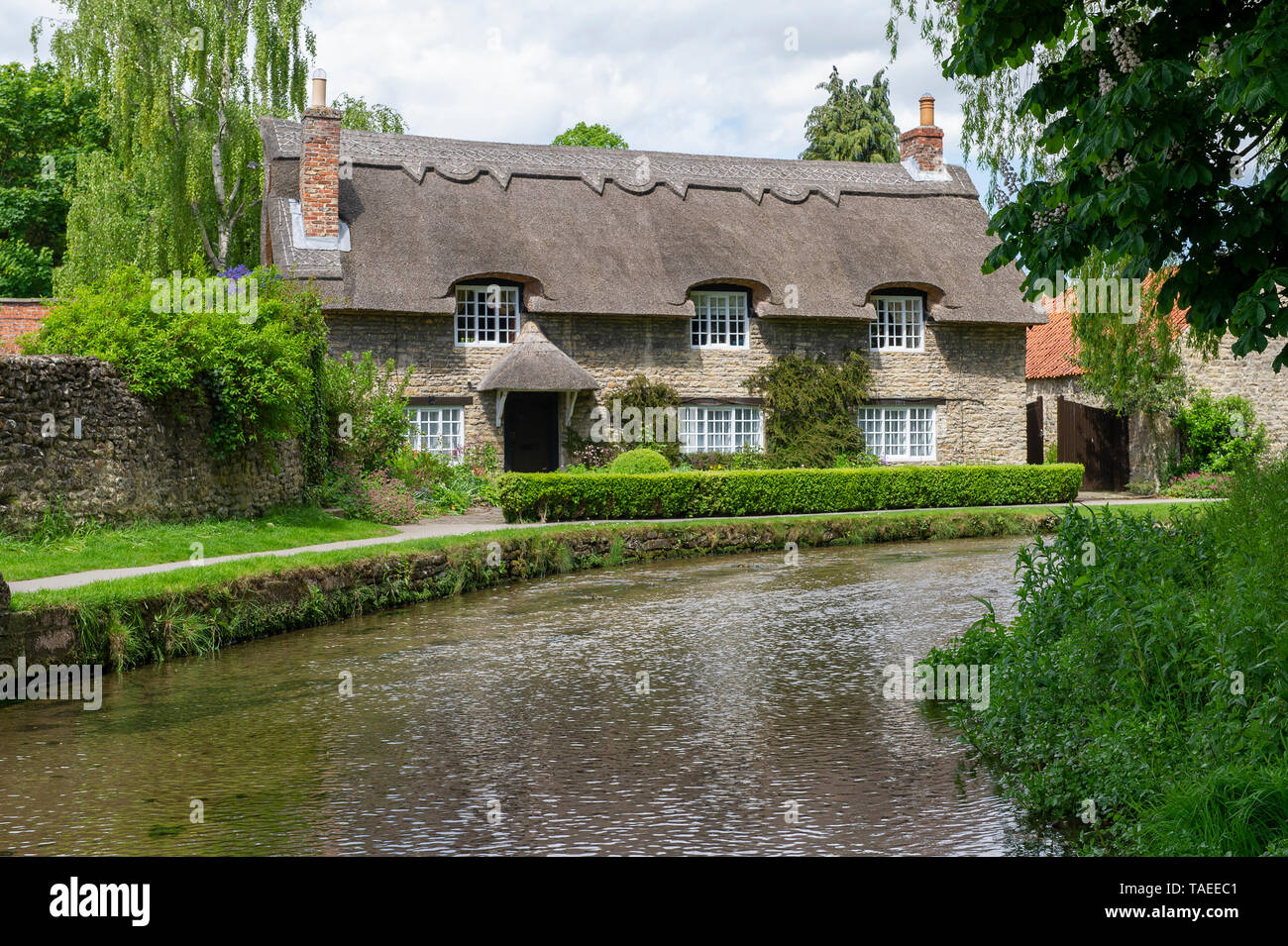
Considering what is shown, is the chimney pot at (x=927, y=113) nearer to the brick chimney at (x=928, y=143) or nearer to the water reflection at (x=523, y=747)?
the brick chimney at (x=928, y=143)

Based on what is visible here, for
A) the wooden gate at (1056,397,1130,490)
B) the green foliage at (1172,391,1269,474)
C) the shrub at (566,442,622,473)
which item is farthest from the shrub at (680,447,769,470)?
the green foliage at (1172,391,1269,474)

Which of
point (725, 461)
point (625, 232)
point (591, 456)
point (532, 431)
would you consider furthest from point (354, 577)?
point (625, 232)

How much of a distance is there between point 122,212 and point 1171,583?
25.9m

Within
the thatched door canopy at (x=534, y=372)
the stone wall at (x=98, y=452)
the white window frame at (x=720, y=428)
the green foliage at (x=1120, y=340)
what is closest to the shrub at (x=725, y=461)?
the white window frame at (x=720, y=428)

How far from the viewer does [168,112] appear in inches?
1019

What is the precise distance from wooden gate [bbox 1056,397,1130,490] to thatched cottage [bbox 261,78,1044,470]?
2066mm

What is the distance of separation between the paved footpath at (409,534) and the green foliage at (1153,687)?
24.6 ft

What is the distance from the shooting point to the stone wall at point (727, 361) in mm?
22547

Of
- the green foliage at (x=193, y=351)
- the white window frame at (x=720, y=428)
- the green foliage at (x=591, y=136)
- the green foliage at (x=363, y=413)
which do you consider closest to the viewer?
the green foliage at (x=193, y=351)

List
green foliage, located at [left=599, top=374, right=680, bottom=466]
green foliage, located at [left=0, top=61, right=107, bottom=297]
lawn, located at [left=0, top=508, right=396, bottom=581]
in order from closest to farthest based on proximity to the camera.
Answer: lawn, located at [left=0, top=508, right=396, bottom=581]
green foliage, located at [left=599, top=374, right=680, bottom=466]
green foliage, located at [left=0, top=61, right=107, bottom=297]

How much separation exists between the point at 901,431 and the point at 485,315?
31.0 ft

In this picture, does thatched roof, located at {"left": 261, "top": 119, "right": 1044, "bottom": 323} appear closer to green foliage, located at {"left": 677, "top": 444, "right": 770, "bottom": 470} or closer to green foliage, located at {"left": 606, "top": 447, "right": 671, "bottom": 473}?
green foliage, located at {"left": 677, "top": 444, "right": 770, "bottom": 470}

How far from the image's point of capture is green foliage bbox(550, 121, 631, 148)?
138 ft
